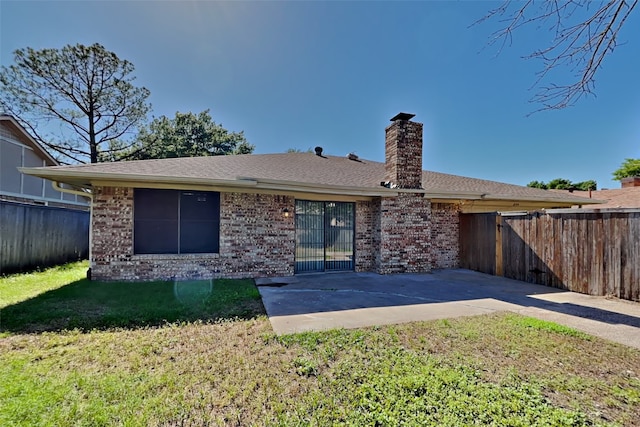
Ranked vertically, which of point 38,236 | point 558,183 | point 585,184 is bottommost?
point 38,236

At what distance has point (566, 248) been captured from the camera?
6.54 metres

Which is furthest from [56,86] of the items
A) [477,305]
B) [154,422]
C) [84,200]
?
[477,305]

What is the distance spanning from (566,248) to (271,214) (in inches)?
286

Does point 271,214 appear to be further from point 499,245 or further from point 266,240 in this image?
point 499,245

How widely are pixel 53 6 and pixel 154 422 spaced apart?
1211 cm

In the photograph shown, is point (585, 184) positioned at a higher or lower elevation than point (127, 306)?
higher

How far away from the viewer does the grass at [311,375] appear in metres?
2.15

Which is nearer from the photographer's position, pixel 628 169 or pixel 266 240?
pixel 266 240

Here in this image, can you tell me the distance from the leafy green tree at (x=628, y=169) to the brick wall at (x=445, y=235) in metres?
38.8

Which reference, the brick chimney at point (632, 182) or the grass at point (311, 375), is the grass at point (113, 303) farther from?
the brick chimney at point (632, 182)

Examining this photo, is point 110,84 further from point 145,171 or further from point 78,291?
point 78,291

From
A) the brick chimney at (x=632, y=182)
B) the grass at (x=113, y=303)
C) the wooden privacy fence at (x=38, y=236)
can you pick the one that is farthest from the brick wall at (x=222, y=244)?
the brick chimney at (x=632, y=182)

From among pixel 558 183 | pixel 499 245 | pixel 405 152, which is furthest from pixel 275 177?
pixel 558 183

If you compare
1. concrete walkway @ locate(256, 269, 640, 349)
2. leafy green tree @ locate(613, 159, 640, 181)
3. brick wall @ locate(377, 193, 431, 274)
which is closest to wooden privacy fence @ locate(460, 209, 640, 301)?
concrete walkway @ locate(256, 269, 640, 349)
